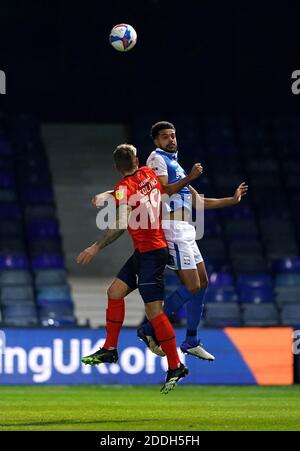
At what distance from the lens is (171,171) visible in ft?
47.3

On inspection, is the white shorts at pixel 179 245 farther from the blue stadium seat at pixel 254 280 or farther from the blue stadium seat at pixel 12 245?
the blue stadium seat at pixel 254 280

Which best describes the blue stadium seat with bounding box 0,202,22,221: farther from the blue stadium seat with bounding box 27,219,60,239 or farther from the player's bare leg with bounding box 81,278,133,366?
the player's bare leg with bounding box 81,278,133,366

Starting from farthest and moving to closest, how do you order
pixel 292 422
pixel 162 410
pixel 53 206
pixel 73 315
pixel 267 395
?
pixel 53 206
pixel 73 315
pixel 267 395
pixel 162 410
pixel 292 422

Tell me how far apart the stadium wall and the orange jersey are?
24.8 feet

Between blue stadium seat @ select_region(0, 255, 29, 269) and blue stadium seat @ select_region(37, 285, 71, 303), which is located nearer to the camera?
blue stadium seat @ select_region(37, 285, 71, 303)

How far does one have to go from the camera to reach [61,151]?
103 ft

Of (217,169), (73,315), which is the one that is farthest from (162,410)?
(217,169)

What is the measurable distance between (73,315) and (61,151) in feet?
23.6

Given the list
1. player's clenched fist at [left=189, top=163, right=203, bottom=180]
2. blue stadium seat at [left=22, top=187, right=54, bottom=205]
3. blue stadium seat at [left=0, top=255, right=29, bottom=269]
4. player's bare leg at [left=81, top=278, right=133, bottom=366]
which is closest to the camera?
player's clenched fist at [left=189, top=163, right=203, bottom=180]

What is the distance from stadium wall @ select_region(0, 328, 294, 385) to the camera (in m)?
21.4

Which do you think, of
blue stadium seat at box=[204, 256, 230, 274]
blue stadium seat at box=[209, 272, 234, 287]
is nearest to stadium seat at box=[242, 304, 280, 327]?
blue stadium seat at box=[209, 272, 234, 287]

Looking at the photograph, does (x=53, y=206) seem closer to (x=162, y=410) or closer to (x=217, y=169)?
(x=217, y=169)

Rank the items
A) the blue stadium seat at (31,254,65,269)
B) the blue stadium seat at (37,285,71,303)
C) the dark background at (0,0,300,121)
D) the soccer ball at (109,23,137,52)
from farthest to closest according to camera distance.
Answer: the dark background at (0,0,300,121) < the blue stadium seat at (31,254,65,269) < the blue stadium seat at (37,285,71,303) < the soccer ball at (109,23,137,52)

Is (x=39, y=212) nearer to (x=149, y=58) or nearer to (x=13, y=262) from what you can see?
(x=13, y=262)
